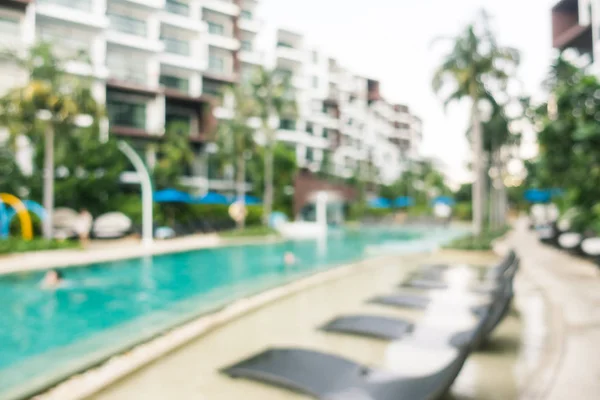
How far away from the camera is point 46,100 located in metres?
4.52

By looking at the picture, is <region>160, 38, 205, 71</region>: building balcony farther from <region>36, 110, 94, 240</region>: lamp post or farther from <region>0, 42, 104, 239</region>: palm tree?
<region>36, 110, 94, 240</region>: lamp post

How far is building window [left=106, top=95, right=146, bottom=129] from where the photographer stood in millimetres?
3303

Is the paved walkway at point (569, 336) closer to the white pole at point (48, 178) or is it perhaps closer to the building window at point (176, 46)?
the building window at point (176, 46)

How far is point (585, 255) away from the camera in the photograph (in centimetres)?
961

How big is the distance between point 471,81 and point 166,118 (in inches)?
481

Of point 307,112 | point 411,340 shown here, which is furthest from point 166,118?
point 307,112

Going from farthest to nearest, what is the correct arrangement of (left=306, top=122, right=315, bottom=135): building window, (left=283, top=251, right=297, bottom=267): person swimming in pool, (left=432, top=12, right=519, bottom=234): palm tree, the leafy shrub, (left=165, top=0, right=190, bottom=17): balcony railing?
(left=306, top=122, right=315, bottom=135): building window < the leafy shrub < (left=432, top=12, right=519, bottom=234): palm tree < (left=283, top=251, right=297, bottom=267): person swimming in pool < (left=165, top=0, right=190, bottom=17): balcony railing

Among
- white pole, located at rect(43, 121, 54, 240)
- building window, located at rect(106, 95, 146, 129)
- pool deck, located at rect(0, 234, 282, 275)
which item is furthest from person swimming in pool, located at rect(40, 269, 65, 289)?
building window, located at rect(106, 95, 146, 129)

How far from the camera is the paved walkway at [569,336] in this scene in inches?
108

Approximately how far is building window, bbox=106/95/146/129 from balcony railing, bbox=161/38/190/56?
50 cm

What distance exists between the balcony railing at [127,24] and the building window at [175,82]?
378 mm

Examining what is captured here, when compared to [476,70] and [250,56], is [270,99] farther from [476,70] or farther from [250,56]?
[250,56]

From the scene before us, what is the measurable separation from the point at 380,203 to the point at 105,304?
34455 mm

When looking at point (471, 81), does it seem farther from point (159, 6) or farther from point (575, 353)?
point (159, 6)
